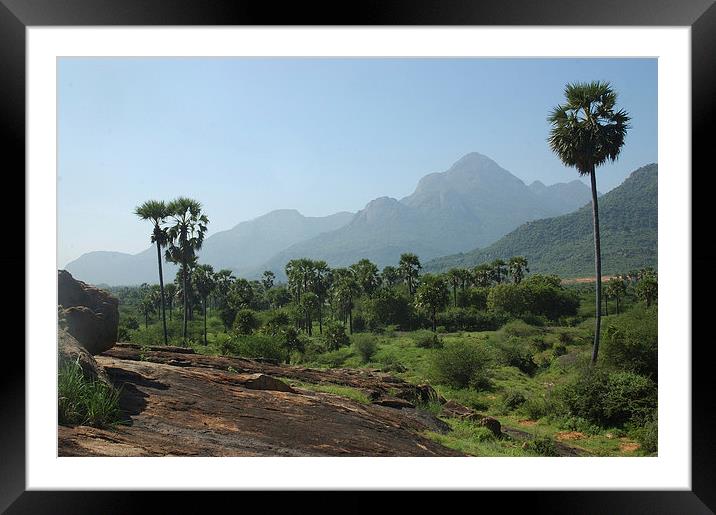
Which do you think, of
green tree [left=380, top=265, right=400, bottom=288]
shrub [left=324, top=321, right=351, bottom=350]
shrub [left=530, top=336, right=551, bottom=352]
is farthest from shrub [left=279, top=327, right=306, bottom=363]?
green tree [left=380, top=265, right=400, bottom=288]

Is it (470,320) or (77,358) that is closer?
(77,358)

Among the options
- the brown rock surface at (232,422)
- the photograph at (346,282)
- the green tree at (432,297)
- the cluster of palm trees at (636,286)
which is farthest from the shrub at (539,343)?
the brown rock surface at (232,422)

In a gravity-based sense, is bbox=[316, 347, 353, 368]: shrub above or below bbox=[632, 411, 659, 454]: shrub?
below

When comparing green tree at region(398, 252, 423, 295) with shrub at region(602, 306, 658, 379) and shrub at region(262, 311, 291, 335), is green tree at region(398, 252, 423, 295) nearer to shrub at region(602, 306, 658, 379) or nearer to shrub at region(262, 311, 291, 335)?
shrub at region(262, 311, 291, 335)

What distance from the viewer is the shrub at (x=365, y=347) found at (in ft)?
43.8

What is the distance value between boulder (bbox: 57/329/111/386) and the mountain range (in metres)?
36.1

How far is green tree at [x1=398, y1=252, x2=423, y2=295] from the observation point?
1808 cm

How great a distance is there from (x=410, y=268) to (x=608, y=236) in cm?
1022

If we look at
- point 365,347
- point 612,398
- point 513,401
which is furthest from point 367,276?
point 612,398

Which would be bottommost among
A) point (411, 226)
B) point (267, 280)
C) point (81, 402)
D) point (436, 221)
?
point (81, 402)

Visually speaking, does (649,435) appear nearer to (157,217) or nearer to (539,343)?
(539,343)

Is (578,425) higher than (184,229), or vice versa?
(184,229)

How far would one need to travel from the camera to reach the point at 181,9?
9.47 ft

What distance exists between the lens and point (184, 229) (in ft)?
Answer: 37.5
